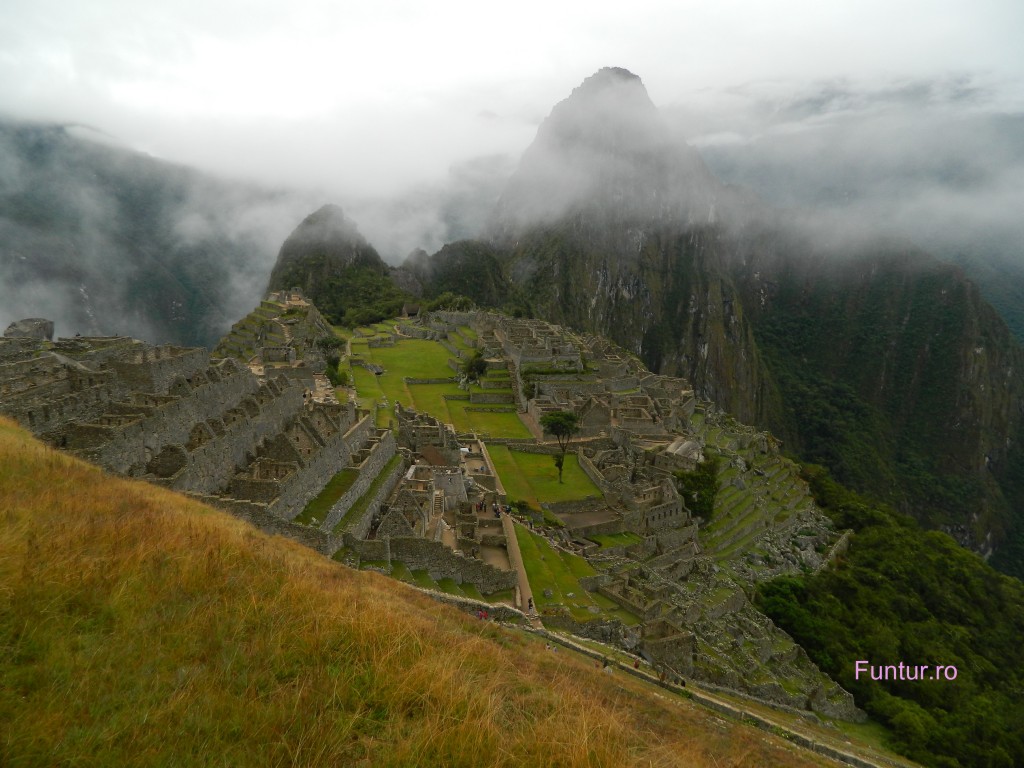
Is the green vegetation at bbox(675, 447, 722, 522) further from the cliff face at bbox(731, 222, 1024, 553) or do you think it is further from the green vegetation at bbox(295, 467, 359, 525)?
the cliff face at bbox(731, 222, 1024, 553)

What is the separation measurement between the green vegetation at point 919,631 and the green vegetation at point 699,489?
5520mm

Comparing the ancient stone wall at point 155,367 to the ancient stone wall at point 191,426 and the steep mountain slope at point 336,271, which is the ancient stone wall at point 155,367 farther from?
the steep mountain slope at point 336,271

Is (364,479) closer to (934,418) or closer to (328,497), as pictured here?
(328,497)

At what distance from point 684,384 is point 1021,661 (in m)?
33.6

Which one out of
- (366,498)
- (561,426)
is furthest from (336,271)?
(366,498)

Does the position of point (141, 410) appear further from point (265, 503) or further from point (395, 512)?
point (395, 512)

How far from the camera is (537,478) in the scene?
33.9m

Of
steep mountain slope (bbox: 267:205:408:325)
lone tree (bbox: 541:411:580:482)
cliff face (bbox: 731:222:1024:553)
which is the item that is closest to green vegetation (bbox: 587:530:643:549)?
lone tree (bbox: 541:411:580:482)

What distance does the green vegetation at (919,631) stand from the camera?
25.6 m

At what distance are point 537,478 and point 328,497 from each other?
17.2 meters

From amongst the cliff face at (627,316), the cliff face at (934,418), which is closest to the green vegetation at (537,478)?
the cliff face at (934,418)

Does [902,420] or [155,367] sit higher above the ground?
[155,367]

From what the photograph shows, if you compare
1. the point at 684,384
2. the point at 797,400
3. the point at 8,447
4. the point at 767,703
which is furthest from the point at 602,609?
the point at 797,400

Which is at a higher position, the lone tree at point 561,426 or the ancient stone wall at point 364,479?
the ancient stone wall at point 364,479
